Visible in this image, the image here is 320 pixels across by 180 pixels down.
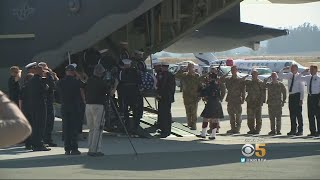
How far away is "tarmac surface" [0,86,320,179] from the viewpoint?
9.48 m

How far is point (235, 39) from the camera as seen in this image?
21.2 metres

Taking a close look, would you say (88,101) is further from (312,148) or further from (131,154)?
(312,148)

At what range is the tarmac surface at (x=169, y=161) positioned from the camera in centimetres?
948

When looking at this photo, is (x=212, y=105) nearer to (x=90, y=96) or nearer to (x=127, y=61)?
(x=127, y=61)

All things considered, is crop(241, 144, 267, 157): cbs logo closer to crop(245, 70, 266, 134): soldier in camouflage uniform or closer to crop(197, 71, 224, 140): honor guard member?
crop(197, 71, 224, 140): honor guard member

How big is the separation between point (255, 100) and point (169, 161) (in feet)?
23.7

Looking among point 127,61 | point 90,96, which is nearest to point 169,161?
point 90,96

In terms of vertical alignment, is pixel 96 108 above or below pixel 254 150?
above

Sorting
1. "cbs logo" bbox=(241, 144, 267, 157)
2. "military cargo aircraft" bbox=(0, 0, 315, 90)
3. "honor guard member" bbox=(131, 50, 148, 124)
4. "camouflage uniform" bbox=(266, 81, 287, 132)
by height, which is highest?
"military cargo aircraft" bbox=(0, 0, 315, 90)

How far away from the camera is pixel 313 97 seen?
17.2 m

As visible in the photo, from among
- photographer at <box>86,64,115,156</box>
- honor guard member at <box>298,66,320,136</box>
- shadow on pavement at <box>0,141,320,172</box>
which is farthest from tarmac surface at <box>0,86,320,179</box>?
honor guard member at <box>298,66,320,136</box>

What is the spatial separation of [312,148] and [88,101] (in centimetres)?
455

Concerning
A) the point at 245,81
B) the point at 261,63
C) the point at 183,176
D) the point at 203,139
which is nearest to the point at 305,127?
the point at 245,81

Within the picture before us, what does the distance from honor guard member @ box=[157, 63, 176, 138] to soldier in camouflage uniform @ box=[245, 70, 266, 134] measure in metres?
2.76
